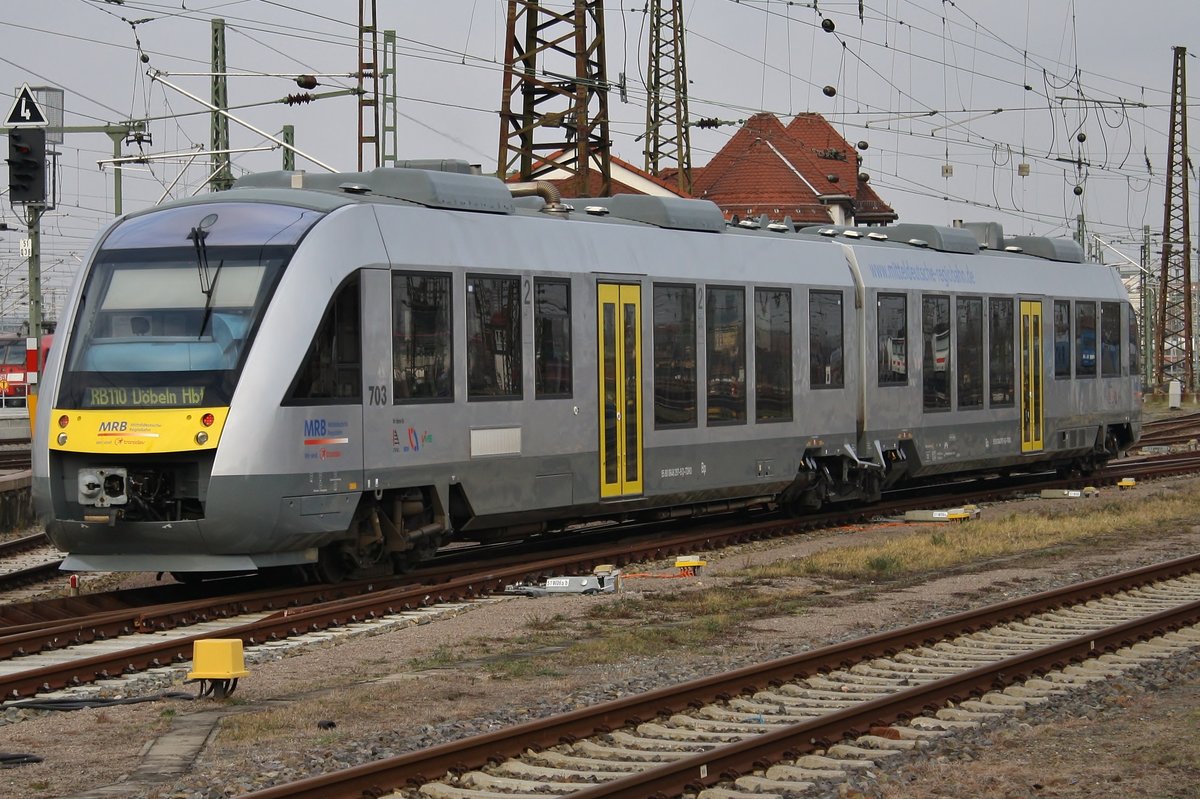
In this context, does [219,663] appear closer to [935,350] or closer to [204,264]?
[204,264]

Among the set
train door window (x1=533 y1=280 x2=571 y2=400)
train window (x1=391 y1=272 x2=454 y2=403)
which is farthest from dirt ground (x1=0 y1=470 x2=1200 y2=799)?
train door window (x1=533 y1=280 x2=571 y2=400)

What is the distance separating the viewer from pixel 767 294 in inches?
790

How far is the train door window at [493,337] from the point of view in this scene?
15641 millimetres

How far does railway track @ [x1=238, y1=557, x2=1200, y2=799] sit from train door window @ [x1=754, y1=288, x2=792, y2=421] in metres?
7.17

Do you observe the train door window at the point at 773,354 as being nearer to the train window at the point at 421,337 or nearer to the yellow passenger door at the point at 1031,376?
the train window at the point at 421,337

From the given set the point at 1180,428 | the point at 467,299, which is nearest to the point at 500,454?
the point at 467,299

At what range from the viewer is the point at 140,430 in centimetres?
1356

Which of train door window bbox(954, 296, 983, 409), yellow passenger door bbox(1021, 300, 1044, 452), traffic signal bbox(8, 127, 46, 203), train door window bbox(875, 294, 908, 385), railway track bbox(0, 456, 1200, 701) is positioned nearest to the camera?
railway track bbox(0, 456, 1200, 701)

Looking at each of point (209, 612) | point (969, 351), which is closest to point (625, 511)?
point (209, 612)

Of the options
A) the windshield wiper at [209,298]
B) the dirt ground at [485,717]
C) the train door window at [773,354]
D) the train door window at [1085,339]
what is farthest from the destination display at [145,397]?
the train door window at [1085,339]

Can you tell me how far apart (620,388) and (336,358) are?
417 centimetres

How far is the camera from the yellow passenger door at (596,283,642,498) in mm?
17391

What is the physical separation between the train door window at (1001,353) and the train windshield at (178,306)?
1292 cm

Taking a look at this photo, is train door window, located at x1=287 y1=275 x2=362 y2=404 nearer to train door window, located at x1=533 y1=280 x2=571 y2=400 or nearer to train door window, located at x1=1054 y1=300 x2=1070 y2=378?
train door window, located at x1=533 y1=280 x2=571 y2=400
